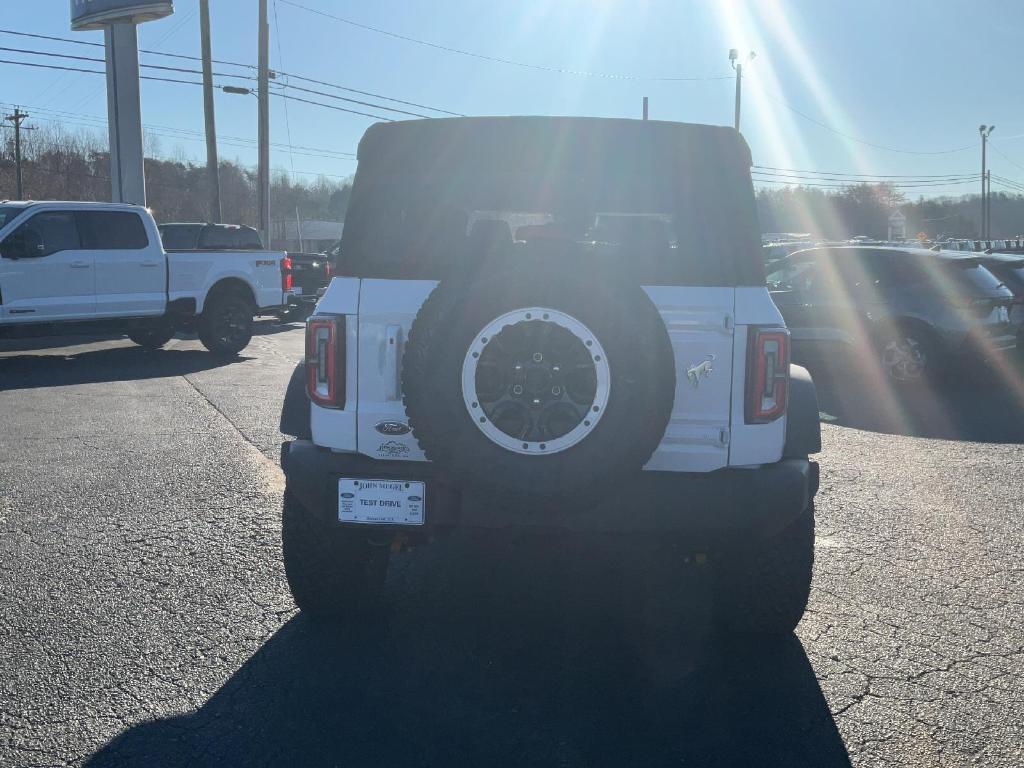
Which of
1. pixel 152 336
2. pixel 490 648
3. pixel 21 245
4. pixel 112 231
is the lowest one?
pixel 490 648

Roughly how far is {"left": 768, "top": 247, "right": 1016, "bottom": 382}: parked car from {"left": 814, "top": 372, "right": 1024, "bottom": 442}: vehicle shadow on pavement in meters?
0.37

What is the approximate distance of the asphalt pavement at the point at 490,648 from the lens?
10.3 ft

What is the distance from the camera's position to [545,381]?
3283mm

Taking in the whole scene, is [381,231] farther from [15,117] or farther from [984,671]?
[15,117]

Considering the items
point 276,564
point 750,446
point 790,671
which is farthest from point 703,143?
point 276,564

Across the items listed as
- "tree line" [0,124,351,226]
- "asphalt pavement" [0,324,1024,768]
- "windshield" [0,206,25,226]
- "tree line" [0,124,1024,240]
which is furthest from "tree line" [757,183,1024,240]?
"asphalt pavement" [0,324,1024,768]

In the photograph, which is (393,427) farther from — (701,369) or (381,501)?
(701,369)

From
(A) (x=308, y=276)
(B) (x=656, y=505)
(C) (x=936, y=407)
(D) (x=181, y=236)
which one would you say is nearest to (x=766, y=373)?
(B) (x=656, y=505)

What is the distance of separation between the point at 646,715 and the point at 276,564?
7.12 feet

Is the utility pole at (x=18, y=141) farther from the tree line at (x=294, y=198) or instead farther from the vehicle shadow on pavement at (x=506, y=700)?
the vehicle shadow on pavement at (x=506, y=700)

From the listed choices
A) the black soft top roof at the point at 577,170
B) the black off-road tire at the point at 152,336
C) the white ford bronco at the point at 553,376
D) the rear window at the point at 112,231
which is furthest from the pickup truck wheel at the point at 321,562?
the black off-road tire at the point at 152,336

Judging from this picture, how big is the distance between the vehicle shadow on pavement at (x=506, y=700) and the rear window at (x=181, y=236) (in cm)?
1653

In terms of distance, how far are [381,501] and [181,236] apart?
17417mm

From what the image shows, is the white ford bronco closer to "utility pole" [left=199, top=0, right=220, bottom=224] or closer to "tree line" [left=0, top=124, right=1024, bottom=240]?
"utility pole" [left=199, top=0, right=220, bottom=224]
